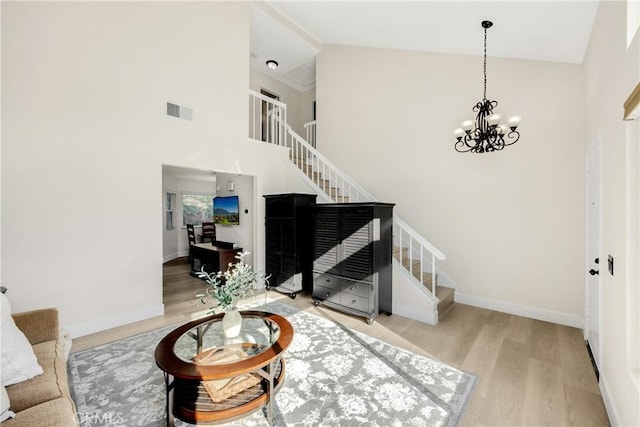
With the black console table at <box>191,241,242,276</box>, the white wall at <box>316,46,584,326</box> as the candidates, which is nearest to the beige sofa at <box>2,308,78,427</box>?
the black console table at <box>191,241,242,276</box>

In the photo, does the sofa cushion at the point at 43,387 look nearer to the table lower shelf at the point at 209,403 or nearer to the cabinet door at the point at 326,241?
the table lower shelf at the point at 209,403

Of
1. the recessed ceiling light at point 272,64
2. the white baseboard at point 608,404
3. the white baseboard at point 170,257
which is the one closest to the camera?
the white baseboard at point 608,404

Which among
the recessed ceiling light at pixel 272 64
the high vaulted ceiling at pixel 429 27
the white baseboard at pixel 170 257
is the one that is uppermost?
the recessed ceiling light at pixel 272 64

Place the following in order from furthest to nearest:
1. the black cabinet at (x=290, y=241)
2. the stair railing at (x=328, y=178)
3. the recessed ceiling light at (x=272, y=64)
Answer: the recessed ceiling light at (x=272, y=64)
the stair railing at (x=328, y=178)
the black cabinet at (x=290, y=241)

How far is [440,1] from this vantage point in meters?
3.26

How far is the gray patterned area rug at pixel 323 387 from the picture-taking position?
1889 millimetres

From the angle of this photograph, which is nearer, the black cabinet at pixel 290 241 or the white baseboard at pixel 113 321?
the white baseboard at pixel 113 321

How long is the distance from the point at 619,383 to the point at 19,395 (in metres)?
3.64

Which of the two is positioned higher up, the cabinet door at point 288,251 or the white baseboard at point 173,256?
the cabinet door at point 288,251

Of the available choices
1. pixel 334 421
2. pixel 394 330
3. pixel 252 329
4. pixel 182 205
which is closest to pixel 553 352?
pixel 394 330

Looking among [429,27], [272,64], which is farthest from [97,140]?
[272,64]

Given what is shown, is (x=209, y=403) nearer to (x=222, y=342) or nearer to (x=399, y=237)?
(x=222, y=342)

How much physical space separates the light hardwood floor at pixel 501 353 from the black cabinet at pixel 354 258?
0.75 feet

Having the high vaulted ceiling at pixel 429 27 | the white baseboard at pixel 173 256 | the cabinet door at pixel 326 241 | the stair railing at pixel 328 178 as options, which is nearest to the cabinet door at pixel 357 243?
the cabinet door at pixel 326 241
